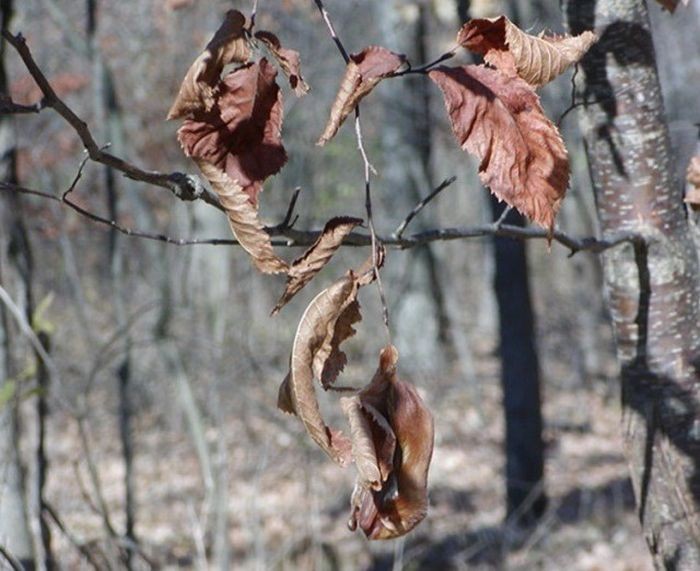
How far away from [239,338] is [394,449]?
5.18 metres

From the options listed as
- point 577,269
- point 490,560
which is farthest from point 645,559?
point 577,269

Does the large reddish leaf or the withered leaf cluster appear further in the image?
the large reddish leaf

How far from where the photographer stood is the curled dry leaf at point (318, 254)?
1.79 metres

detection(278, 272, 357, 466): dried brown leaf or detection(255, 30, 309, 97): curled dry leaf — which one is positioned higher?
detection(255, 30, 309, 97): curled dry leaf

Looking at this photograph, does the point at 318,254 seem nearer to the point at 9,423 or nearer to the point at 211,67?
the point at 211,67

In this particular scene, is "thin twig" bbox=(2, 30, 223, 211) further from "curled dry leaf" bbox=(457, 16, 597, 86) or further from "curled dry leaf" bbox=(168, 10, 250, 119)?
"curled dry leaf" bbox=(457, 16, 597, 86)

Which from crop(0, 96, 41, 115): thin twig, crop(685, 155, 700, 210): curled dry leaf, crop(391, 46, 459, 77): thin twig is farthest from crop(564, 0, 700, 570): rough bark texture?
crop(0, 96, 41, 115): thin twig

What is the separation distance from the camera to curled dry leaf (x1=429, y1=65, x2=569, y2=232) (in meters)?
1.70

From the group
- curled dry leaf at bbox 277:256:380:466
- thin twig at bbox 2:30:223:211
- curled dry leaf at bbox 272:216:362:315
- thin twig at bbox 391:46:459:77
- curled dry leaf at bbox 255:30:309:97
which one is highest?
curled dry leaf at bbox 255:30:309:97

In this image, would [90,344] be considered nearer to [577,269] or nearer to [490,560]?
[490,560]

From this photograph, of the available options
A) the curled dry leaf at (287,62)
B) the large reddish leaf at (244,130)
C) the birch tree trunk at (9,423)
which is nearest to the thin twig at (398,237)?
the large reddish leaf at (244,130)

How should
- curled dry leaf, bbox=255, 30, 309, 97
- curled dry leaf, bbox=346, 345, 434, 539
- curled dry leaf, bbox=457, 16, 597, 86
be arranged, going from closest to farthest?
curled dry leaf, bbox=346, 345, 434, 539, curled dry leaf, bbox=457, 16, 597, 86, curled dry leaf, bbox=255, 30, 309, 97

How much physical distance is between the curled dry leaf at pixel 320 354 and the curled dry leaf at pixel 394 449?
0.06 metres

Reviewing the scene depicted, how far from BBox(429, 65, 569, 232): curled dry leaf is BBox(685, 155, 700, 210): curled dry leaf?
42.9 inches
